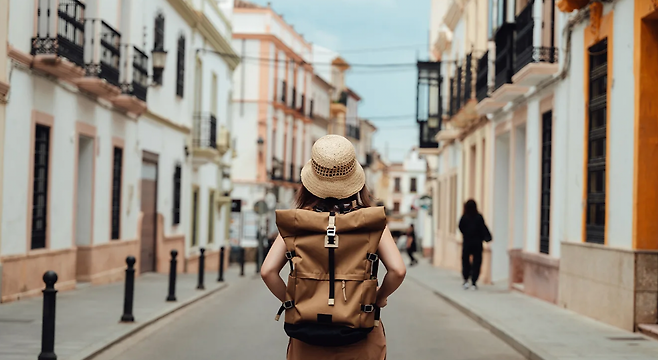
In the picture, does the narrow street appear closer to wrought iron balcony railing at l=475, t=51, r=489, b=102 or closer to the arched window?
wrought iron balcony railing at l=475, t=51, r=489, b=102

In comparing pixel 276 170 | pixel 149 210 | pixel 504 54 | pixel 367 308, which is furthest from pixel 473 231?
pixel 276 170

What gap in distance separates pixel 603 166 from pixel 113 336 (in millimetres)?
6830

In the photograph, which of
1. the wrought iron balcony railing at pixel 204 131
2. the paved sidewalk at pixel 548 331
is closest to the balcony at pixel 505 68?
the paved sidewalk at pixel 548 331

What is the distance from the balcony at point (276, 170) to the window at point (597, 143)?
114ft

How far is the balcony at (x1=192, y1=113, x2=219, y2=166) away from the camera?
28.8 meters

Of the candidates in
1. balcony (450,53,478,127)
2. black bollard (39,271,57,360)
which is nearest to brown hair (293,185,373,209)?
black bollard (39,271,57,360)

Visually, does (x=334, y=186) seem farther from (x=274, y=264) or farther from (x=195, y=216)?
(x=195, y=216)

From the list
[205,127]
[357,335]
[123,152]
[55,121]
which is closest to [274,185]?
[205,127]

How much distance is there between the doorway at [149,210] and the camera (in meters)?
23.9

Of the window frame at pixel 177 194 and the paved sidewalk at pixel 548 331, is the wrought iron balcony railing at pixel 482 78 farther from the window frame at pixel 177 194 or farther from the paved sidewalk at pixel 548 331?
the window frame at pixel 177 194

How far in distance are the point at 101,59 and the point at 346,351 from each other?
15.3 meters

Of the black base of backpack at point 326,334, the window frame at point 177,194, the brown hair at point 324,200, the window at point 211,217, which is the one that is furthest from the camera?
the window at point 211,217

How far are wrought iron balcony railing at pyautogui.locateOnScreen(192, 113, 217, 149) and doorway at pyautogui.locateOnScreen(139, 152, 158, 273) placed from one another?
455 cm

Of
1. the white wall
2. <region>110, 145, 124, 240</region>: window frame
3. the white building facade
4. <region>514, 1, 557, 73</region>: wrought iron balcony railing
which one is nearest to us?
the white wall
